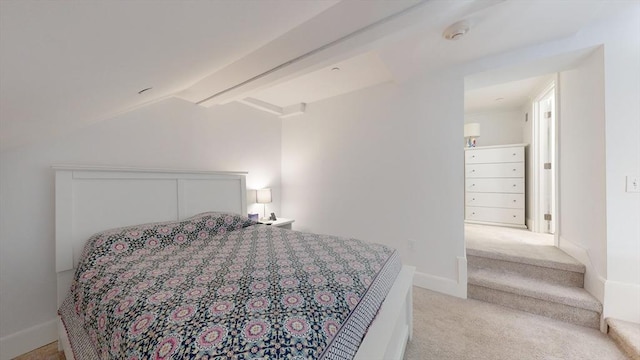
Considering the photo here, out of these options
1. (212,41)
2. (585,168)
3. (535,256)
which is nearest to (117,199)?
(212,41)

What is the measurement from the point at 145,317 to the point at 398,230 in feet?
7.77

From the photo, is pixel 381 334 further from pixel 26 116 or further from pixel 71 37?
pixel 26 116

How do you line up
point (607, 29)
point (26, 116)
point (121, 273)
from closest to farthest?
point (26, 116)
point (121, 273)
point (607, 29)

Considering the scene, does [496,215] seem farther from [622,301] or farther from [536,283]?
[622,301]

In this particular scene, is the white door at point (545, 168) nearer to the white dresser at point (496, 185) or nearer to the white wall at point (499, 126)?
the white dresser at point (496, 185)

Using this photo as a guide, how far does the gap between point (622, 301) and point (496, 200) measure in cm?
233

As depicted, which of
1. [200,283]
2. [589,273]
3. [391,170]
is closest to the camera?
[200,283]

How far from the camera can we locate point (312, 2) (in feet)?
2.61

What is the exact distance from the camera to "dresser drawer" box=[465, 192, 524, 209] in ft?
11.9

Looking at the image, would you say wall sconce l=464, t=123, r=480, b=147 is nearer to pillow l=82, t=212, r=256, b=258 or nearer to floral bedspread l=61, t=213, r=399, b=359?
floral bedspread l=61, t=213, r=399, b=359

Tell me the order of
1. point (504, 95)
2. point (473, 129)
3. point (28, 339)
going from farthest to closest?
point (473, 129), point (504, 95), point (28, 339)

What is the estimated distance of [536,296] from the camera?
1.95m

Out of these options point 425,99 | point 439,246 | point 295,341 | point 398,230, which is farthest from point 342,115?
point 295,341

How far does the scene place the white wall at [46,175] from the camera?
1580mm
